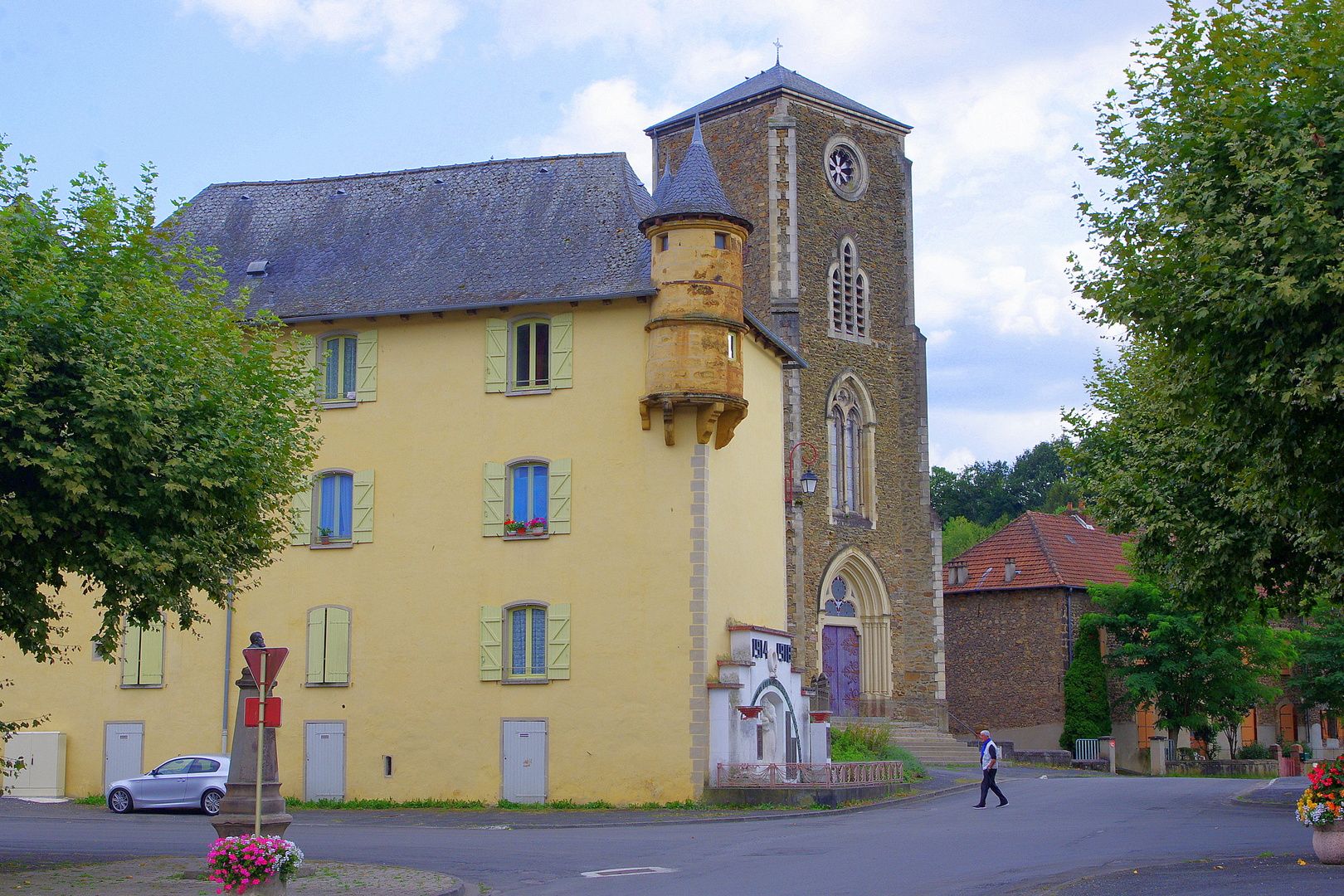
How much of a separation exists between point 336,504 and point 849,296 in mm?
19754

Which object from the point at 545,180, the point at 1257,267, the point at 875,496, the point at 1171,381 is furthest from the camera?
the point at 875,496

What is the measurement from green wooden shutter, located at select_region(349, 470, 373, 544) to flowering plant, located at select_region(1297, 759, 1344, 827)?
58.7ft

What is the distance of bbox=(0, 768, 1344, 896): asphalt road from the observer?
13.8 m

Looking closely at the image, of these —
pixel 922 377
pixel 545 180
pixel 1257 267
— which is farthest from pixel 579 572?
pixel 922 377

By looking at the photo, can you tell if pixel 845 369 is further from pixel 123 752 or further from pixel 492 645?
pixel 123 752

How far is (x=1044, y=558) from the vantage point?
4522 centimetres

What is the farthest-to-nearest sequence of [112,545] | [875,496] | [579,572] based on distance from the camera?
1. [875,496]
2. [579,572]
3. [112,545]

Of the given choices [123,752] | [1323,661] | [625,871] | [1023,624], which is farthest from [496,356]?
[1323,661]

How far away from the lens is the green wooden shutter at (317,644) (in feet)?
88.4

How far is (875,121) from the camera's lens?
43.6 m

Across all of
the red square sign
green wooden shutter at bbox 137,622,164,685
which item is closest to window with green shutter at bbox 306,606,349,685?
green wooden shutter at bbox 137,622,164,685

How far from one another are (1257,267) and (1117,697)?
110 ft

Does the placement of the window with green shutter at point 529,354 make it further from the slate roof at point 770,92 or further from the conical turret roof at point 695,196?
the slate roof at point 770,92

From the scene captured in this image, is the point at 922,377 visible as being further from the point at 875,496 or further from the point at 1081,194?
the point at 1081,194
